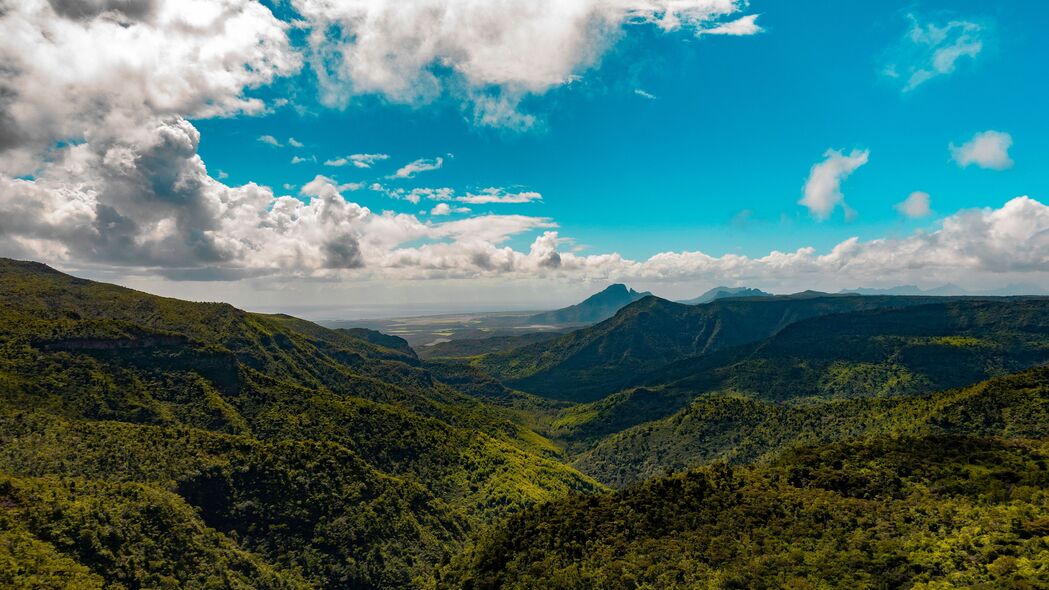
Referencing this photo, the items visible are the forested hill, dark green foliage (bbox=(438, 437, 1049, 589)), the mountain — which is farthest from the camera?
the forested hill

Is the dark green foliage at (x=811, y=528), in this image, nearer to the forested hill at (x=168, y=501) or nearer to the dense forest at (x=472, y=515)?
the dense forest at (x=472, y=515)

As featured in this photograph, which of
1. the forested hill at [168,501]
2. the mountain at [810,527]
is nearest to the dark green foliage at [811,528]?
the mountain at [810,527]

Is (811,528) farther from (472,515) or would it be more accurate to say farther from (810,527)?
(472,515)

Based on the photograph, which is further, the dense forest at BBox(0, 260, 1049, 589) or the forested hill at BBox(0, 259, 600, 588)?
the forested hill at BBox(0, 259, 600, 588)

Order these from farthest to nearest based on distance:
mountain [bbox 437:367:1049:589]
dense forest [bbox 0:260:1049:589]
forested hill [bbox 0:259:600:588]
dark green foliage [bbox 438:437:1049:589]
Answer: forested hill [bbox 0:259:600:588], dense forest [bbox 0:260:1049:589], mountain [bbox 437:367:1049:589], dark green foliage [bbox 438:437:1049:589]

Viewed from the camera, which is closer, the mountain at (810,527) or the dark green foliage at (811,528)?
the dark green foliage at (811,528)

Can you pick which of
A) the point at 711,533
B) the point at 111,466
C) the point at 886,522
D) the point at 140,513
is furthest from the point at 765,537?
the point at 111,466

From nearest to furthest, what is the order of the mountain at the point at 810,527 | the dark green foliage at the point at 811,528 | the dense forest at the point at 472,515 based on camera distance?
the dark green foliage at the point at 811,528, the mountain at the point at 810,527, the dense forest at the point at 472,515

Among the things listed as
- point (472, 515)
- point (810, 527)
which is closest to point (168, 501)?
point (472, 515)

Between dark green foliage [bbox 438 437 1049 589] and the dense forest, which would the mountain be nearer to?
dark green foliage [bbox 438 437 1049 589]

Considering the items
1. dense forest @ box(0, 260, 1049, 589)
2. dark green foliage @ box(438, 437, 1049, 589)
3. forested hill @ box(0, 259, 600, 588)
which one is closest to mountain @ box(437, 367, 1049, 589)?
dark green foliage @ box(438, 437, 1049, 589)

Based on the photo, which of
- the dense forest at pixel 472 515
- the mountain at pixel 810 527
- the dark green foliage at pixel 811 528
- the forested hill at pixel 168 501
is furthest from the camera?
the forested hill at pixel 168 501
